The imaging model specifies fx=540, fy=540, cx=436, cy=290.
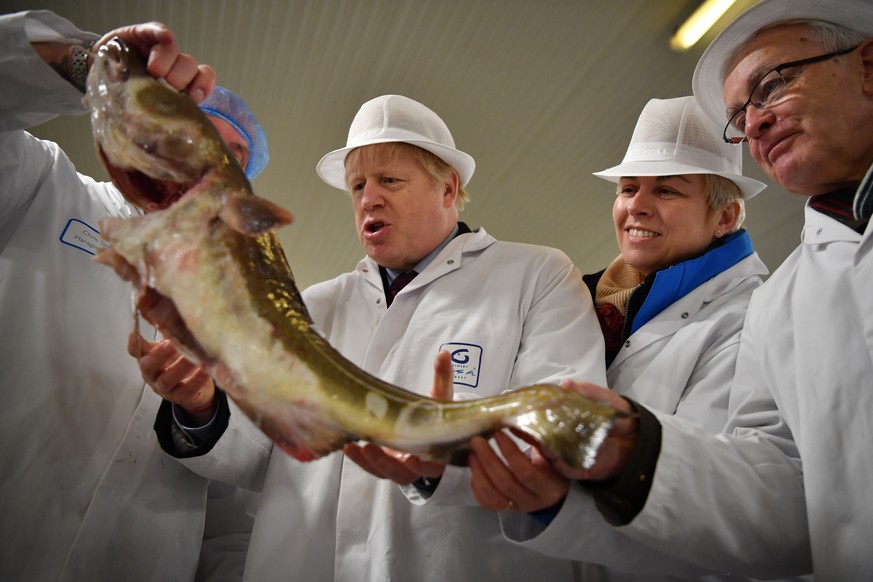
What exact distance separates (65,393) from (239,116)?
1.22 meters

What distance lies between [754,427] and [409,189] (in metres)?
1.36

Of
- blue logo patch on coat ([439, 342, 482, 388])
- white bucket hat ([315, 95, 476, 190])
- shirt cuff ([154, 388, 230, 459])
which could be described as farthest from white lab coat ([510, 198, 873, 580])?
white bucket hat ([315, 95, 476, 190])

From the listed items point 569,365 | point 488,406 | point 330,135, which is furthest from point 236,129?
point 330,135

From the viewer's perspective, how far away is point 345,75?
4.60 m

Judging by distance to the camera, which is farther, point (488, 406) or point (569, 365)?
point (569, 365)

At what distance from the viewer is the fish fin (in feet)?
3.14

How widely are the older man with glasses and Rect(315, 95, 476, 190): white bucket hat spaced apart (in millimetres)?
1021

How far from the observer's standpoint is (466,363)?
1.67m

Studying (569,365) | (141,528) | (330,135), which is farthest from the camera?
(330,135)

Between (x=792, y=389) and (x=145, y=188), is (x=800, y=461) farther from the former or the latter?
(x=145, y=188)

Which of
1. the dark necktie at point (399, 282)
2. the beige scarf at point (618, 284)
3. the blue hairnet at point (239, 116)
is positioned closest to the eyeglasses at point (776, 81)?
the beige scarf at point (618, 284)

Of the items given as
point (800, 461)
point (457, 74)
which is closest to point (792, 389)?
point (800, 461)

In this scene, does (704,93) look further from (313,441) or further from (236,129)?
(313,441)

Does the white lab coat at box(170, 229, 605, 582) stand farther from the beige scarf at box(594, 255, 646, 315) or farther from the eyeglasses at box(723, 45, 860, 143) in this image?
the eyeglasses at box(723, 45, 860, 143)
